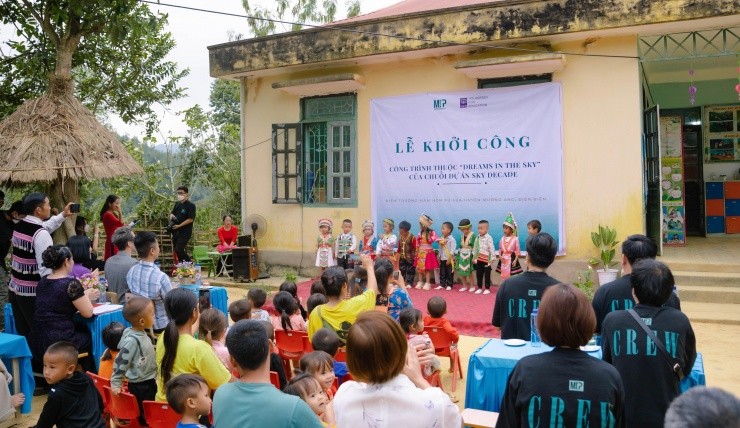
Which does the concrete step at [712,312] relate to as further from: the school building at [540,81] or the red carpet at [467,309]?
the red carpet at [467,309]

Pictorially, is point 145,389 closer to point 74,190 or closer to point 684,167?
point 74,190

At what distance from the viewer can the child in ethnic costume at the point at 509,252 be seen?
333 inches

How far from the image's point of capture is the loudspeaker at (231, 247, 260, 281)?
10.3 meters

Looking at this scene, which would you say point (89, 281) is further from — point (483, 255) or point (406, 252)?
point (483, 255)

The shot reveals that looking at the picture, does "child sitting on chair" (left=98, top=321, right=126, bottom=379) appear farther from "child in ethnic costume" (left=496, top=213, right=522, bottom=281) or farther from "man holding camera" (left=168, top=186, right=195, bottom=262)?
"man holding camera" (left=168, top=186, right=195, bottom=262)

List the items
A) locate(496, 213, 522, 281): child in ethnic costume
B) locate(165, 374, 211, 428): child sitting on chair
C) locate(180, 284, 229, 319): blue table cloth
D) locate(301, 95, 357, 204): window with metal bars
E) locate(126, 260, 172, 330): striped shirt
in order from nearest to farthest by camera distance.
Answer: locate(165, 374, 211, 428): child sitting on chair → locate(126, 260, 172, 330): striped shirt → locate(180, 284, 229, 319): blue table cloth → locate(496, 213, 522, 281): child in ethnic costume → locate(301, 95, 357, 204): window with metal bars

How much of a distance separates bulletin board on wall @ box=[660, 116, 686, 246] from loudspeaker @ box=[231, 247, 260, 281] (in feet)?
23.0

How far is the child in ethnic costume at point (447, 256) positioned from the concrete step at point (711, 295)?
3026mm

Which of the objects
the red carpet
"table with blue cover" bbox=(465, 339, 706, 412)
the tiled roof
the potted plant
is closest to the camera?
"table with blue cover" bbox=(465, 339, 706, 412)

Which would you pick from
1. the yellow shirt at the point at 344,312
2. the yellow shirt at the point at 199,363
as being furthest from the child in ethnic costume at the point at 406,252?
the yellow shirt at the point at 199,363

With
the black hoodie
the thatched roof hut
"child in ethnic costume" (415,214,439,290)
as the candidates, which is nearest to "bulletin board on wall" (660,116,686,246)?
"child in ethnic costume" (415,214,439,290)

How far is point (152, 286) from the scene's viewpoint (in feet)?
15.6

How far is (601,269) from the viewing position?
8172 millimetres

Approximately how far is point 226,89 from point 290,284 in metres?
21.4
